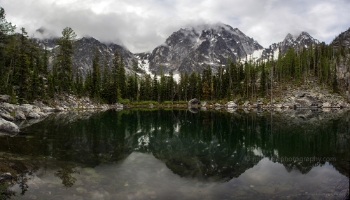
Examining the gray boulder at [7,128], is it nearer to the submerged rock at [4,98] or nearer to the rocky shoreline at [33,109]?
the rocky shoreline at [33,109]

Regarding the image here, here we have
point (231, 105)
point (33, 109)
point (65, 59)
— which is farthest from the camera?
point (231, 105)

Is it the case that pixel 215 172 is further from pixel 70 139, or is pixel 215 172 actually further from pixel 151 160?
pixel 70 139

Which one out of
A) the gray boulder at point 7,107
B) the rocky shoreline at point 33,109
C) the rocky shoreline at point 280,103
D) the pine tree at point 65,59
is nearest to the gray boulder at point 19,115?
the rocky shoreline at point 33,109

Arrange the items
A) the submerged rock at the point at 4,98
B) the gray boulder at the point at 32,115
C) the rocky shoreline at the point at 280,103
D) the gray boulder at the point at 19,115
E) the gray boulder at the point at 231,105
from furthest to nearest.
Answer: the gray boulder at the point at 231,105
the rocky shoreline at the point at 280,103
the gray boulder at the point at 32,115
the submerged rock at the point at 4,98
the gray boulder at the point at 19,115

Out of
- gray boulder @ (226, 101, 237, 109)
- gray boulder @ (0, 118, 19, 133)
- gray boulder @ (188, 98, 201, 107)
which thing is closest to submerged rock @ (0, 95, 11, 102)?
gray boulder @ (0, 118, 19, 133)

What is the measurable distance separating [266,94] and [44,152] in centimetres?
9915

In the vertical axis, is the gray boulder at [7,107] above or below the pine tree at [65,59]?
below

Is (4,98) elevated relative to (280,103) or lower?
elevated

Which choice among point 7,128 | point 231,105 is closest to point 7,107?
point 7,128

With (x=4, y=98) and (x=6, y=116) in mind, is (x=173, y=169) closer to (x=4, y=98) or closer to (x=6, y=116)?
(x=6, y=116)

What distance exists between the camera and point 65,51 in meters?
79.4

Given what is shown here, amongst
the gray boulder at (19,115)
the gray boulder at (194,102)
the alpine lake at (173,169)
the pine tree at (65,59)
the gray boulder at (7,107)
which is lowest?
the alpine lake at (173,169)

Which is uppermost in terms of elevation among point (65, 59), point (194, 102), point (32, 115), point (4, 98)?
point (65, 59)

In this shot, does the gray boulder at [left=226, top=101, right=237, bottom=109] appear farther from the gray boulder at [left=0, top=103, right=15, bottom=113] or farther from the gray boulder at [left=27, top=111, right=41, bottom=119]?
the gray boulder at [left=0, top=103, right=15, bottom=113]
